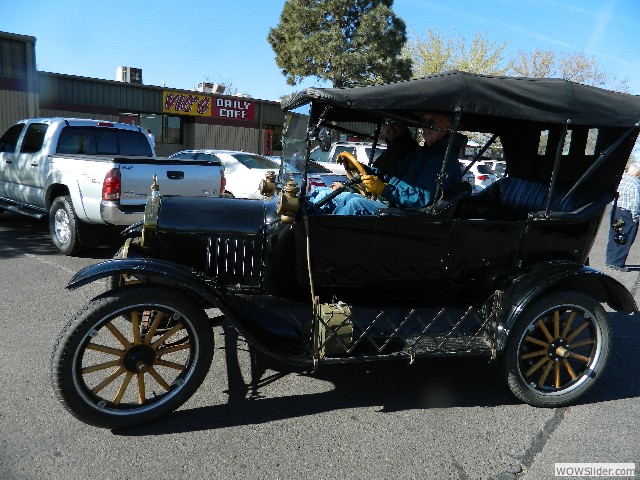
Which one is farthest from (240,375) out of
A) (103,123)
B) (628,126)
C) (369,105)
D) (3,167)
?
(3,167)

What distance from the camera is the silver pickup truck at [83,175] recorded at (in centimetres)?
626

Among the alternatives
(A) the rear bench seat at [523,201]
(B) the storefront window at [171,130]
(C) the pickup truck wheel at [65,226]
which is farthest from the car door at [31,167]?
(B) the storefront window at [171,130]

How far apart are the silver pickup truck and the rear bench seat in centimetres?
410

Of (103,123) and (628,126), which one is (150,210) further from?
(103,123)

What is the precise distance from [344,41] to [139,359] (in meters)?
26.3

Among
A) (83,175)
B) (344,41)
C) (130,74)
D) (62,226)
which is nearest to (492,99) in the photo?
(83,175)

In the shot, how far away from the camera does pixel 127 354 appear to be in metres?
2.96

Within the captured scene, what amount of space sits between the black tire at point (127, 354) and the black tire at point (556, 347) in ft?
6.60

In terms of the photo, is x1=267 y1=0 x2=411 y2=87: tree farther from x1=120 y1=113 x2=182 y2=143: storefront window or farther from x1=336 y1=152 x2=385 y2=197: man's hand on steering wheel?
x1=336 y1=152 x2=385 y2=197: man's hand on steering wheel

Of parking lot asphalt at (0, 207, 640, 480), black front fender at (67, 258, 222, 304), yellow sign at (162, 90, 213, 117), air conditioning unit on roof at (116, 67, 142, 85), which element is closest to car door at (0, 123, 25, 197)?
parking lot asphalt at (0, 207, 640, 480)

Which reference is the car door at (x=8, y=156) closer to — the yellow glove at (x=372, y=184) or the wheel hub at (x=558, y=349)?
the yellow glove at (x=372, y=184)

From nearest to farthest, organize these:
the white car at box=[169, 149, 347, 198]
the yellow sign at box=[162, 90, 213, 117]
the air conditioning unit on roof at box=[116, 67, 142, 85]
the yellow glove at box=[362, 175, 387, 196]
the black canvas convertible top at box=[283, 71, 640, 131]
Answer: the black canvas convertible top at box=[283, 71, 640, 131], the yellow glove at box=[362, 175, 387, 196], the white car at box=[169, 149, 347, 198], the yellow sign at box=[162, 90, 213, 117], the air conditioning unit on roof at box=[116, 67, 142, 85]

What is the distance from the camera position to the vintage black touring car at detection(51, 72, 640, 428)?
2.95 m

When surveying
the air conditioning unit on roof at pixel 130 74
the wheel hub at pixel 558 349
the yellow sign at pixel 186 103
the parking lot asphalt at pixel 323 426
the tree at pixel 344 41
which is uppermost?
the tree at pixel 344 41
